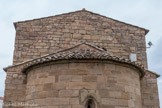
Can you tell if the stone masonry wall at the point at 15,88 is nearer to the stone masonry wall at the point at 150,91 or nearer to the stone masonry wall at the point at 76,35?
the stone masonry wall at the point at 76,35

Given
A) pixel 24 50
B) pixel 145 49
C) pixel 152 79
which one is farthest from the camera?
pixel 145 49

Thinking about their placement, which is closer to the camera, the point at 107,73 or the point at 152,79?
the point at 107,73

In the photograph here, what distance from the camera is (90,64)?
21.8 ft

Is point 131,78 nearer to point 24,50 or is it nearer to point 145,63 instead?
point 145,63

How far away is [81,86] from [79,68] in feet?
1.91

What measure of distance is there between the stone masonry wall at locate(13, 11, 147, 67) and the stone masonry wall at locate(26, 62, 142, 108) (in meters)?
3.29

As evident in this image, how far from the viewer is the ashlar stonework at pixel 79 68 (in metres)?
6.37

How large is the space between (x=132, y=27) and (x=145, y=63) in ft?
6.76

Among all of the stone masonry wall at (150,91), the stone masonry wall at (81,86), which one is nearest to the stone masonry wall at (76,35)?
the stone masonry wall at (150,91)

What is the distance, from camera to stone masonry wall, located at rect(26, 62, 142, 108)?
6262mm

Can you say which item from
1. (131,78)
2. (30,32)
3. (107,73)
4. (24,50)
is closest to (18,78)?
(24,50)

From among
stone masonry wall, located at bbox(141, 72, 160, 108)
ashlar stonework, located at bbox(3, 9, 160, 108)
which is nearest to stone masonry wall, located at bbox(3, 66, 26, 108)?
ashlar stonework, located at bbox(3, 9, 160, 108)

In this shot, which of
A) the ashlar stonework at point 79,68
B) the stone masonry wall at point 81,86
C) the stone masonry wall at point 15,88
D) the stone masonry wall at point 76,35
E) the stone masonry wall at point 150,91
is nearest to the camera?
the stone masonry wall at point 81,86

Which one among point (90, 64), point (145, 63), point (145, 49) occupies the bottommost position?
point (90, 64)
